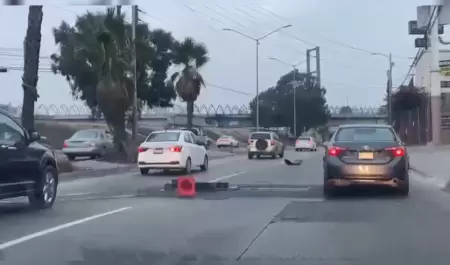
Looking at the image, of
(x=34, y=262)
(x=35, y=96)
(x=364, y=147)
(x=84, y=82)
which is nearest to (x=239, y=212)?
(x=364, y=147)

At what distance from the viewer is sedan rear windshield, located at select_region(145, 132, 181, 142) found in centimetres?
2681

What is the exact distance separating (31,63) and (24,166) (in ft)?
35.2

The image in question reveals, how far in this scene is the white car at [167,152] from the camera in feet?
85.8

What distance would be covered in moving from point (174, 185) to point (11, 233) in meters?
8.39

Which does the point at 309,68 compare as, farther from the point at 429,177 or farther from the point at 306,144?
the point at 429,177

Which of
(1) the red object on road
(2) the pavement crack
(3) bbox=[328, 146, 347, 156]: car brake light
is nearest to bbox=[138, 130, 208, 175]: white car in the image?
(1) the red object on road

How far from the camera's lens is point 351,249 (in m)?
10.1

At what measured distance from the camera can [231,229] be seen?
12094mm

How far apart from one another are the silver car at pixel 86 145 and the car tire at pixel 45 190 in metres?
21.1

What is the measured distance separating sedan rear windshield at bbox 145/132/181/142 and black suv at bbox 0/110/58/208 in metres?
11.5

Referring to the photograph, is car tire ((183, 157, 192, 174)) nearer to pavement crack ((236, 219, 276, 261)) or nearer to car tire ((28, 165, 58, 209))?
car tire ((28, 165, 58, 209))

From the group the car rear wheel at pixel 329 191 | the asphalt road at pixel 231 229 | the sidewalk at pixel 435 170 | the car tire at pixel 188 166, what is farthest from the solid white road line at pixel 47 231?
the car tire at pixel 188 166

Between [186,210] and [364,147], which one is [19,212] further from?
[364,147]

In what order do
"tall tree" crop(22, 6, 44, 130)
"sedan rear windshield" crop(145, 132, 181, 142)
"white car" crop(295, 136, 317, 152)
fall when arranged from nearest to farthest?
"tall tree" crop(22, 6, 44, 130) < "sedan rear windshield" crop(145, 132, 181, 142) < "white car" crop(295, 136, 317, 152)
